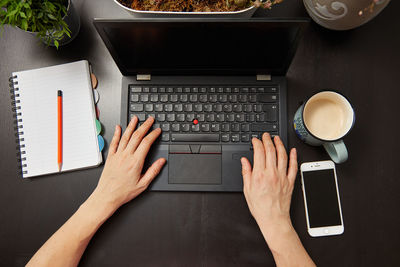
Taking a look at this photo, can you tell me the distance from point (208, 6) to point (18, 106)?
61 cm

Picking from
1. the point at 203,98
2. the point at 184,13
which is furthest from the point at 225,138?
the point at 184,13

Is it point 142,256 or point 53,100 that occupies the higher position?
point 53,100

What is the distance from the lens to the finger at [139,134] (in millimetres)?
700

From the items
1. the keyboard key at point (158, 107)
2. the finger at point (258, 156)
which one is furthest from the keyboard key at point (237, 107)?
the keyboard key at point (158, 107)

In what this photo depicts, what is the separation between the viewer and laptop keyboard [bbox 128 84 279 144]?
2.33 feet

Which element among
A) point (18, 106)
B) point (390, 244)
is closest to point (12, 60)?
point (18, 106)

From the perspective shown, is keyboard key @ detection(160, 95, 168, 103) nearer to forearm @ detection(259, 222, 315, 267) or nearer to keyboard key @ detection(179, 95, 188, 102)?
keyboard key @ detection(179, 95, 188, 102)

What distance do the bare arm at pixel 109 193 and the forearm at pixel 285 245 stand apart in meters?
0.34

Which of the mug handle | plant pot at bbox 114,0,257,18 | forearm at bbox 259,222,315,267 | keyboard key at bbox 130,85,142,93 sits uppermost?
plant pot at bbox 114,0,257,18

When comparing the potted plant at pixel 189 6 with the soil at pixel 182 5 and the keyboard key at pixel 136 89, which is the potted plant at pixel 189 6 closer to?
the soil at pixel 182 5

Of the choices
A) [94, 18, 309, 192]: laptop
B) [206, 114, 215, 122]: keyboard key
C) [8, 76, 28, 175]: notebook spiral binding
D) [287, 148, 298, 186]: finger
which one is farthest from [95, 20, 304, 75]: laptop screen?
[8, 76, 28, 175]: notebook spiral binding

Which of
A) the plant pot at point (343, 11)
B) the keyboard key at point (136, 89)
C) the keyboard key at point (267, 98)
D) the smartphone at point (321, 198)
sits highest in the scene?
the plant pot at point (343, 11)

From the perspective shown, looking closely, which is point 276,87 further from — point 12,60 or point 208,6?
point 12,60

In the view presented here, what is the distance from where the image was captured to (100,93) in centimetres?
75
